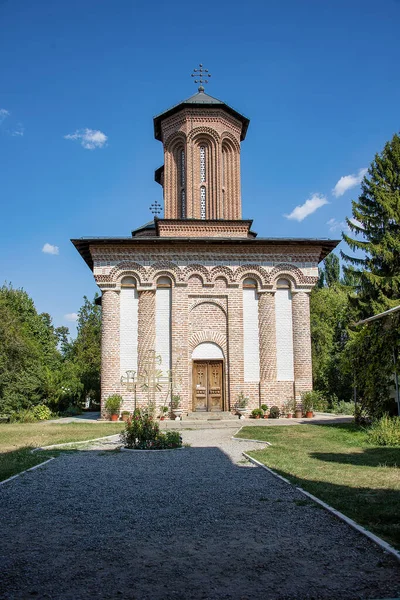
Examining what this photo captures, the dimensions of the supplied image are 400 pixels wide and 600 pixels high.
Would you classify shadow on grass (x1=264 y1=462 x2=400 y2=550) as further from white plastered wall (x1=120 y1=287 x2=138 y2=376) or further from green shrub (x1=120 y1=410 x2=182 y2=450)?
white plastered wall (x1=120 y1=287 x2=138 y2=376)

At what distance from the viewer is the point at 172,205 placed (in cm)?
2356

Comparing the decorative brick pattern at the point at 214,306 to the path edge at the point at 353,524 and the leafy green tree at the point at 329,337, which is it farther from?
the path edge at the point at 353,524

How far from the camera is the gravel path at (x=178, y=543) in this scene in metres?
3.51

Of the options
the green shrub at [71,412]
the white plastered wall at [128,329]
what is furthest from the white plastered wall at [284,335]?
the green shrub at [71,412]

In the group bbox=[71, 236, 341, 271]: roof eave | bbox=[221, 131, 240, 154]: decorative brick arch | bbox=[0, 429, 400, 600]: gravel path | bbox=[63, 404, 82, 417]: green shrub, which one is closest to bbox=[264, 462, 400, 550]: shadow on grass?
bbox=[0, 429, 400, 600]: gravel path

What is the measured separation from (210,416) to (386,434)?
29.0 ft

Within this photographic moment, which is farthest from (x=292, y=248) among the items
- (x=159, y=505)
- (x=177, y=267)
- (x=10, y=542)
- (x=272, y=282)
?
(x=10, y=542)

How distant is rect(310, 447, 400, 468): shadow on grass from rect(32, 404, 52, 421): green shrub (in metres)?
13.9

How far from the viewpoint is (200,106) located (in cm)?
2348

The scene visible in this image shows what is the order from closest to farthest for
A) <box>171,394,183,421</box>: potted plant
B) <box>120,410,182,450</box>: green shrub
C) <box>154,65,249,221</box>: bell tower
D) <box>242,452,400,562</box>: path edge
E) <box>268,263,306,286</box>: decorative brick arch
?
<box>242,452,400,562</box>: path edge, <box>120,410,182,450</box>: green shrub, <box>171,394,183,421</box>: potted plant, <box>268,263,306,286</box>: decorative brick arch, <box>154,65,249,221</box>: bell tower

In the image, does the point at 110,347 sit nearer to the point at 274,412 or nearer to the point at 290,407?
the point at 274,412

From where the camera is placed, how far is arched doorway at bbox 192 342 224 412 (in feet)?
64.8

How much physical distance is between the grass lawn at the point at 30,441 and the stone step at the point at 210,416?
11.0 ft

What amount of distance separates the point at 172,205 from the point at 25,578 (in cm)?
2100
